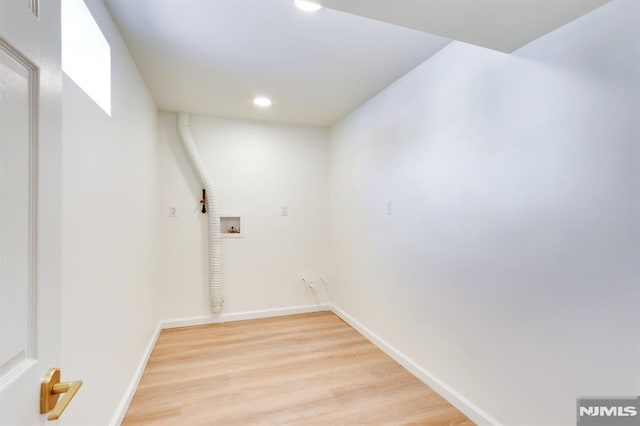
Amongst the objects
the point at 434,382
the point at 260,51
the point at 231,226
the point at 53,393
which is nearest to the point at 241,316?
the point at 231,226

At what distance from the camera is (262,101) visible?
9.32 feet

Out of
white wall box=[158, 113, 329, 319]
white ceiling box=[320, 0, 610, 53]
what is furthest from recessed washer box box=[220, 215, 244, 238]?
white ceiling box=[320, 0, 610, 53]

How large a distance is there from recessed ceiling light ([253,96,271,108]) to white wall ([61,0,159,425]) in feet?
3.14

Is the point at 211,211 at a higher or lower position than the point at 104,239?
higher

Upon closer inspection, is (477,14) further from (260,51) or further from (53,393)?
(53,393)

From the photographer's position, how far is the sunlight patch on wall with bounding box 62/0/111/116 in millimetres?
1260

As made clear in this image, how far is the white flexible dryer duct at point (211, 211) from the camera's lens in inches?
123

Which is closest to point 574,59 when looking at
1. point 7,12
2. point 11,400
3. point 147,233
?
point 7,12

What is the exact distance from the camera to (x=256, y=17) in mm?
1629

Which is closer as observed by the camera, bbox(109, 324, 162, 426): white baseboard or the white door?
the white door
